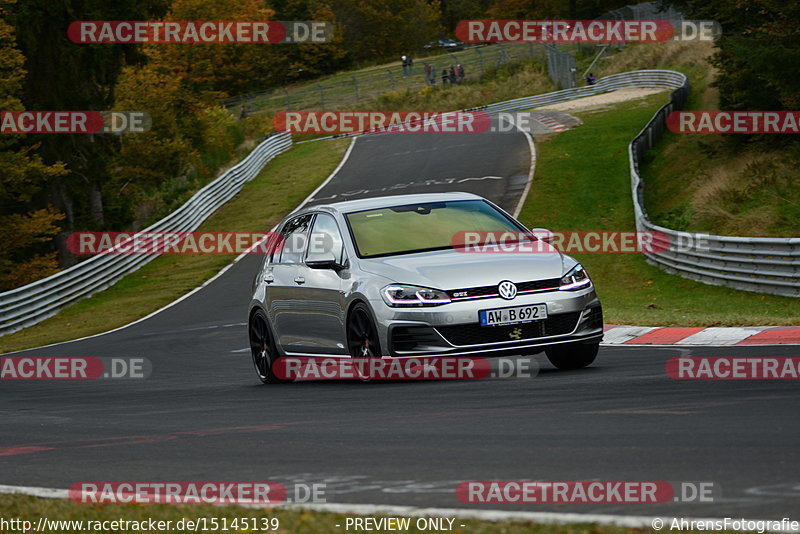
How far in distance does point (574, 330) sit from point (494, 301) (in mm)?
803

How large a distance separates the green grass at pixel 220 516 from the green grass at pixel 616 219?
9.31 metres

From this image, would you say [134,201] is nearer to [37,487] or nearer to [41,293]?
[41,293]

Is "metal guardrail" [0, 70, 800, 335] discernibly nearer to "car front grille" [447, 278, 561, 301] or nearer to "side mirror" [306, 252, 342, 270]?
"car front grille" [447, 278, 561, 301]

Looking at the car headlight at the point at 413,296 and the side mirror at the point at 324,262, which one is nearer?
the car headlight at the point at 413,296

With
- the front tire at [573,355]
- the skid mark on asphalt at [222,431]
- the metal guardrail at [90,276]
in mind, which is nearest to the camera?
the skid mark on asphalt at [222,431]

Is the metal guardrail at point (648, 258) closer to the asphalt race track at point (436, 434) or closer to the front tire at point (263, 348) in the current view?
the asphalt race track at point (436, 434)

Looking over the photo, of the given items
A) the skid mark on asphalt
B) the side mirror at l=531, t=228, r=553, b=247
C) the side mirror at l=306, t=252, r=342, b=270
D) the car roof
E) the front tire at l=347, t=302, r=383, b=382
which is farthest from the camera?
the car roof

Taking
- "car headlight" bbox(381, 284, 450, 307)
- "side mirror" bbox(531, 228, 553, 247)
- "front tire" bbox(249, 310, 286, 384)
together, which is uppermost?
"side mirror" bbox(531, 228, 553, 247)

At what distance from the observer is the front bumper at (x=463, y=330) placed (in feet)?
33.0

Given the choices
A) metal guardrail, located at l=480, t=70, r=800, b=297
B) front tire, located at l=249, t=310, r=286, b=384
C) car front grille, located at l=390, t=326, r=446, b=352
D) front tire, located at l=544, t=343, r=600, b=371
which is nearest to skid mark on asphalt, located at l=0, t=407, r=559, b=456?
car front grille, located at l=390, t=326, r=446, b=352

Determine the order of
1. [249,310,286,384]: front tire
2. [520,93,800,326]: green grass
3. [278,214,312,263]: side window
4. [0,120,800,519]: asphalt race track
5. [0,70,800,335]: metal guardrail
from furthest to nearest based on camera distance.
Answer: [0,70,800,335]: metal guardrail < [520,93,800,326]: green grass < [249,310,286,384]: front tire < [278,214,312,263]: side window < [0,120,800,519]: asphalt race track

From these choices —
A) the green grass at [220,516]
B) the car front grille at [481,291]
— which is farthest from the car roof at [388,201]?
the green grass at [220,516]

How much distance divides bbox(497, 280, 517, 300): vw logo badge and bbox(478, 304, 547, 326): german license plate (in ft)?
0.34

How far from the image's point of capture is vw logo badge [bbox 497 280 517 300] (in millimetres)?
10148
